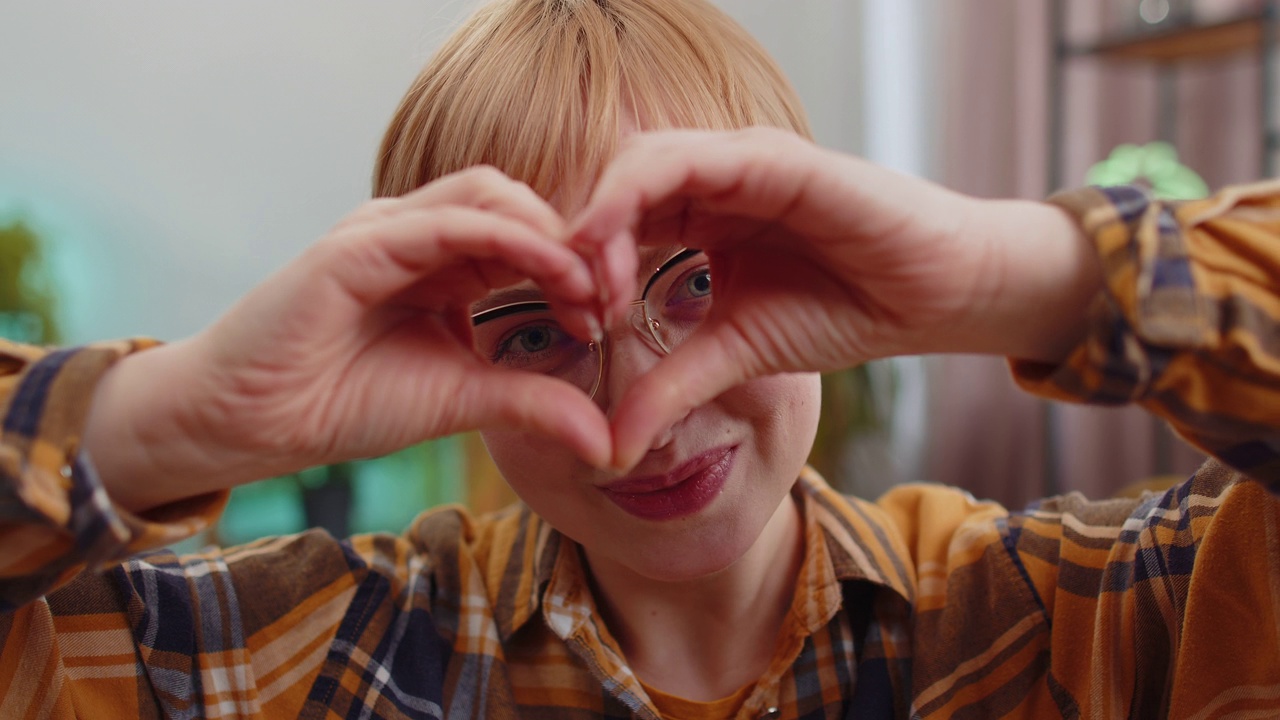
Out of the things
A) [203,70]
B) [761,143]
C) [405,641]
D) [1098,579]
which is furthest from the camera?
[203,70]

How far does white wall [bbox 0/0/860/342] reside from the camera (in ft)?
8.09

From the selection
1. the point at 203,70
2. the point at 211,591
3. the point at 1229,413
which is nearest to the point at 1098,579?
the point at 1229,413

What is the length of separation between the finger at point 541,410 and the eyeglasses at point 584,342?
21cm

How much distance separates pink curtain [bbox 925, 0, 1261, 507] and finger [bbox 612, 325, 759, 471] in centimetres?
281

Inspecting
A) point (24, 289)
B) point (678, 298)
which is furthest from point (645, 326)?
point (24, 289)

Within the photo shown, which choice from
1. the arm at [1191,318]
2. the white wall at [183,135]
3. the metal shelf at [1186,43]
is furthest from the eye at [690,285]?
the metal shelf at [1186,43]

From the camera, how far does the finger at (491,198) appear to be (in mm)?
612

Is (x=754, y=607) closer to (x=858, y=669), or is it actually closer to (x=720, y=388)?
(x=858, y=669)

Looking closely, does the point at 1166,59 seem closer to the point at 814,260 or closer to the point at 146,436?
the point at 814,260

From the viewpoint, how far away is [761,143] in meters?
0.61

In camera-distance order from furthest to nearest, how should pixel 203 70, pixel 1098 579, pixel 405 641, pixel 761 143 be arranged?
1. pixel 203 70
2. pixel 405 641
3. pixel 1098 579
4. pixel 761 143

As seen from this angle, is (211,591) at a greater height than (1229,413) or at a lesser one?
lesser

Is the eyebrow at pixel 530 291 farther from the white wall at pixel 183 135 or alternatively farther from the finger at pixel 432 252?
the white wall at pixel 183 135

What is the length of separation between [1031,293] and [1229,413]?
0.45 ft
